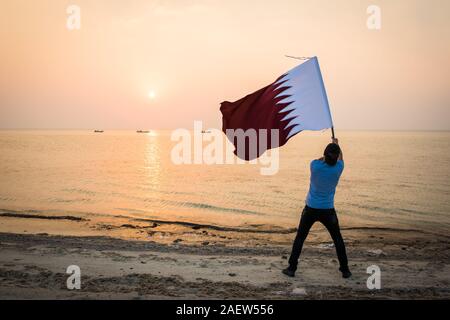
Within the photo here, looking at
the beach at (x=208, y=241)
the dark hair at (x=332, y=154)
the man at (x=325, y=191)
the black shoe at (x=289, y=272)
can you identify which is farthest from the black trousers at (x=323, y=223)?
the dark hair at (x=332, y=154)

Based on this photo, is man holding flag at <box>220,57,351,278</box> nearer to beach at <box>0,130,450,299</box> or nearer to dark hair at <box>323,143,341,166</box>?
dark hair at <box>323,143,341,166</box>

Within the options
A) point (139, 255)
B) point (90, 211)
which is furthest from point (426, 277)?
point (90, 211)

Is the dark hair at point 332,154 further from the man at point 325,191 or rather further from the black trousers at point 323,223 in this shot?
the black trousers at point 323,223

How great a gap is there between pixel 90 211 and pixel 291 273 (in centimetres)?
1090

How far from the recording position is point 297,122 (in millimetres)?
6566

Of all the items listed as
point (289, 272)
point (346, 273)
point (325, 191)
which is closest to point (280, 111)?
point (325, 191)

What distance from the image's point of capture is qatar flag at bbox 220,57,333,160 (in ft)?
21.0

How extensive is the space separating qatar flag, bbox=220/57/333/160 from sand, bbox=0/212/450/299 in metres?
2.36

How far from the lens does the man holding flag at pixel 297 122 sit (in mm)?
5844

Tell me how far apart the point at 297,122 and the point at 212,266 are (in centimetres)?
329

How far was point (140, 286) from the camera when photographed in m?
5.74

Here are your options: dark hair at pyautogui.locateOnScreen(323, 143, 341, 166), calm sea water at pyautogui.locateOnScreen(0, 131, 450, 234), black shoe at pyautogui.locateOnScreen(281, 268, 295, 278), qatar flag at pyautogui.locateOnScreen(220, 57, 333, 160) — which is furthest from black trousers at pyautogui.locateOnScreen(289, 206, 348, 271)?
calm sea water at pyautogui.locateOnScreen(0, 131, 450, 234)

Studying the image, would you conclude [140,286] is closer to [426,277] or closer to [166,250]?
[166,250]

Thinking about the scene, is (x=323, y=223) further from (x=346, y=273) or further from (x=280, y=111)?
(x=280, y=111)
